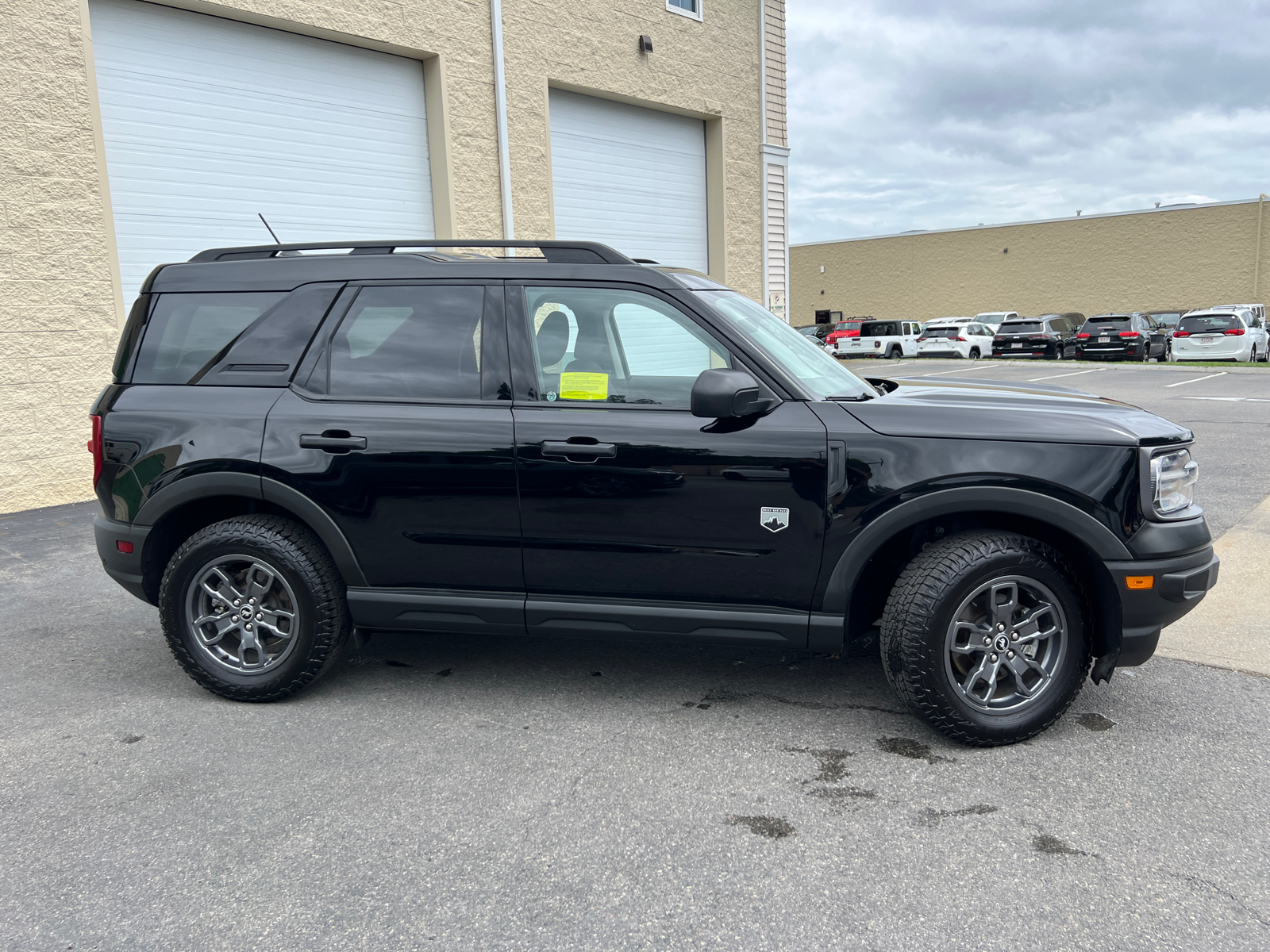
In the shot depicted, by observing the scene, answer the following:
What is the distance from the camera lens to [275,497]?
Result: 381 centimetres

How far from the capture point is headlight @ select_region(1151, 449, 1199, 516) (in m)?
3.28

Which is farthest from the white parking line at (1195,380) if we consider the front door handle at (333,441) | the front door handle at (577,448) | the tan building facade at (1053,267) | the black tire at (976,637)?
the tan building facade at (1053,267)

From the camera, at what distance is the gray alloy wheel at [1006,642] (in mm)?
3348

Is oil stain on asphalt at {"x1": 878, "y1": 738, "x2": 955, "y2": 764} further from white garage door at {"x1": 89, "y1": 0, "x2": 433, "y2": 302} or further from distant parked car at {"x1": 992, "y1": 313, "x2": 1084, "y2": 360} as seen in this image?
distant parked car at {"x1": 992, "y1": 313, "x2": 1084, "y2": 360}

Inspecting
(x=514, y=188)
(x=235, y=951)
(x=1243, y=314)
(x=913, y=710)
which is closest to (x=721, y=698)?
(x=913, y=710)

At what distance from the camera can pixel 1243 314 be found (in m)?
28.4

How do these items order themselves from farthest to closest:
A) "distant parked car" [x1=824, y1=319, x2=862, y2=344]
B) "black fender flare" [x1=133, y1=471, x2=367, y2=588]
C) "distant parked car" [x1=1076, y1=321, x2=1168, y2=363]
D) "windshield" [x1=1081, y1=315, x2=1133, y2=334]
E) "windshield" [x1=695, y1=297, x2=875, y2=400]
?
"distant parked car" [x1=824, y1=319, x2=862, y2=344]
"windshield" [x1=1081, y1=315, x2=1133, y2=334]
"distant parked car" [x1=1076, y1=321, x2=1168, y2=363]
"black fender flare" [x1=133, y1=471, x2=367, y2=588]
"windshield" [x1=695, y1=297, x2=875, y2=400]

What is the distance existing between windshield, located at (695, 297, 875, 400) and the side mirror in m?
0.30

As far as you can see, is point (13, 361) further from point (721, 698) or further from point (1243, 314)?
point (1243, 314)

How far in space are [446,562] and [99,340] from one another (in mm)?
6270

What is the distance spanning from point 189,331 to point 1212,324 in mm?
30471

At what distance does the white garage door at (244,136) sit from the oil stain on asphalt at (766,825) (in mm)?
8017

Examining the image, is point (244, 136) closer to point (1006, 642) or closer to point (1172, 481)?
point (1006, 642)

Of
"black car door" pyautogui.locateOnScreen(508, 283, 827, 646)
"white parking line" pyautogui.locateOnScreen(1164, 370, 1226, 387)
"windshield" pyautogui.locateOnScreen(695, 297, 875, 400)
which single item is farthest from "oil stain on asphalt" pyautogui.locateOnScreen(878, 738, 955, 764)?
"white parking line" pyautogui.locateOnScreen(1164, 370, 1226, 387)
